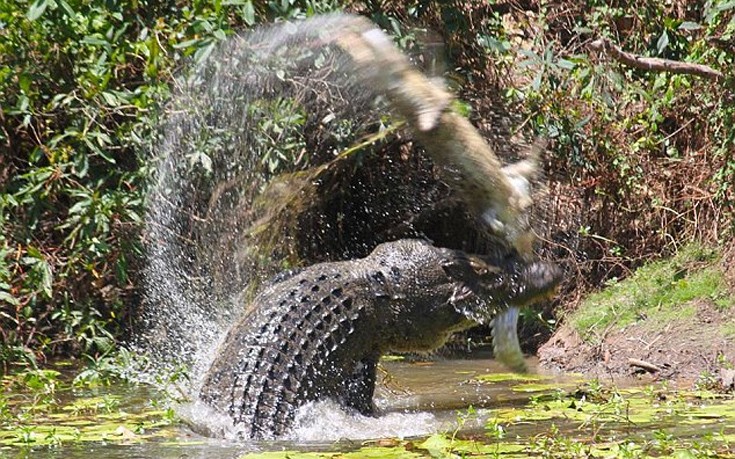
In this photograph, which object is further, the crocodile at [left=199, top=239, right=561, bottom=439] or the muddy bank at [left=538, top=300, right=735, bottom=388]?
the muddy bank at [left=538, top=300, right=735, bottom=388]

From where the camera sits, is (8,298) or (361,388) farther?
(8,298)

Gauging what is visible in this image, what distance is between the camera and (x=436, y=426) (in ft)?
19.5

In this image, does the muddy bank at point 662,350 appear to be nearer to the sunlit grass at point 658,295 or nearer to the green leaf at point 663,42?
the sunlit grass at point 658,295

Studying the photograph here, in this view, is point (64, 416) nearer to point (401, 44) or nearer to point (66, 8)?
point (66, 8)

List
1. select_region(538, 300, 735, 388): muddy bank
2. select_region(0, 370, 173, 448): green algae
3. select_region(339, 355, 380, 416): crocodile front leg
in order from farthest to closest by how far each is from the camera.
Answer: select_region(538, 300, 735, 388): muddy bank
select_region(339, 355, 380, 416): crocodile front leg
select_region(0, 370, 173, 448): green algae

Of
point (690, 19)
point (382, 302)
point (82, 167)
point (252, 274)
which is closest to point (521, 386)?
point (382, 302)

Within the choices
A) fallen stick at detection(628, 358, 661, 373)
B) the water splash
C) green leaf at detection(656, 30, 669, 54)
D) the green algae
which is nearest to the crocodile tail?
fallen stick at detection(628, 358, 661, 373)

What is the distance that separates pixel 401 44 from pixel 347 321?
2.92 metres

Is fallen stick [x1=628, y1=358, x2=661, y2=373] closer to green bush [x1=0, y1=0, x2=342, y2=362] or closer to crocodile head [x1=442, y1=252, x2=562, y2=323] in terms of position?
crocodile head [x1=442, y1=252, x2=562, y2=323]

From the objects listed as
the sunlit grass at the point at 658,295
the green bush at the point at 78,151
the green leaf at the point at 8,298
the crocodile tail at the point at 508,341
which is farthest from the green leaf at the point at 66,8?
the sunlit grass at the point at 658,295

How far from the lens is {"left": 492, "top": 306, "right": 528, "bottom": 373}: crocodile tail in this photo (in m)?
6.69

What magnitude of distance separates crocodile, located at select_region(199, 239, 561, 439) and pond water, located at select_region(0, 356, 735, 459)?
0.56 feet

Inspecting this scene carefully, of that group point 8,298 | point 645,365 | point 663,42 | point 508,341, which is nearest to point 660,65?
point 663,42

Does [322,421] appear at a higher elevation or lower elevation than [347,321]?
lower
